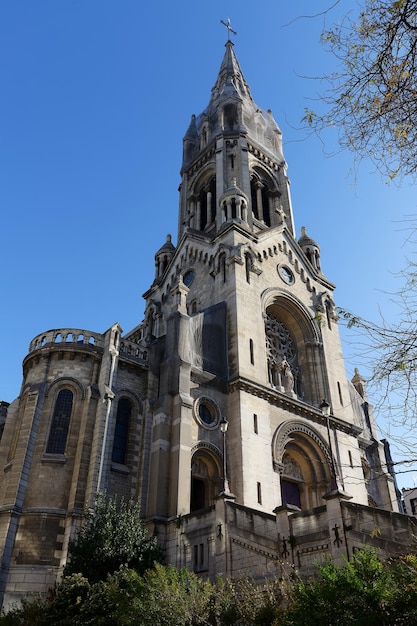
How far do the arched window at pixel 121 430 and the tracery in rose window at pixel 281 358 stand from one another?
28.5 ft

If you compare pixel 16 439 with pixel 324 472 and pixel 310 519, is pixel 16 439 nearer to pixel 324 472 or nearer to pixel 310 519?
pixel 310 519

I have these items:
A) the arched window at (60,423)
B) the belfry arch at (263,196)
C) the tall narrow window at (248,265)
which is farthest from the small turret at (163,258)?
the arched window at (60,423)

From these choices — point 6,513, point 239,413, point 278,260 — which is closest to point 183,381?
point 239,413

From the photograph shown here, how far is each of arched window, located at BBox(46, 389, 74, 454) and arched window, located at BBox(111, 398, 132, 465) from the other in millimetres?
2092

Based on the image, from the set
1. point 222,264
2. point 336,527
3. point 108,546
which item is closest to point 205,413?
point 108,546

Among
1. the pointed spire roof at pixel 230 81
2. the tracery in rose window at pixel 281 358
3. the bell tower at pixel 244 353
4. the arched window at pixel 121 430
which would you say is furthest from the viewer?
the pointed spire roof at pixel 230 81

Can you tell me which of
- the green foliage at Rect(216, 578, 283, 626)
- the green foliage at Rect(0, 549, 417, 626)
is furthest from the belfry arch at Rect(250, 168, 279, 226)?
the green foliage at Rect(216, 578, 283, 626)

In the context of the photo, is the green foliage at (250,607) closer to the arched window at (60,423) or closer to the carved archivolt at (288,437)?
the arched window at (60,423)

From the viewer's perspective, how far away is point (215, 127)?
4484 cm

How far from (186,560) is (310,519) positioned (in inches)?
205

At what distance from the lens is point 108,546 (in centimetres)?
1658

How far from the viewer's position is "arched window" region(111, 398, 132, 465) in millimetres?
22594

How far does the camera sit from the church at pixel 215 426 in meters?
17.4

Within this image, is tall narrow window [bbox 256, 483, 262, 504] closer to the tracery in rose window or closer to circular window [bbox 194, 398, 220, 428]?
circular window [bbox 194, 398, 220, 428]
